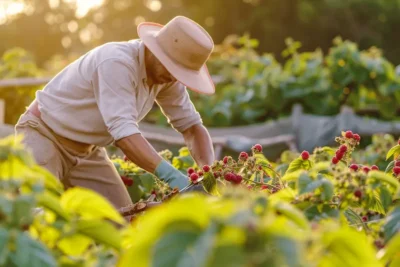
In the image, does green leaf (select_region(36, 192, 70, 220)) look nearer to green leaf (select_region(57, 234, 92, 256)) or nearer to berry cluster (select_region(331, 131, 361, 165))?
green leaf (select_region(57, 234, 92, 256))

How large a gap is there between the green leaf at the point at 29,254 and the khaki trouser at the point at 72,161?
2834 mm

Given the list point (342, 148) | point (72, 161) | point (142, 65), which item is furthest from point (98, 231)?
point (72, 161)

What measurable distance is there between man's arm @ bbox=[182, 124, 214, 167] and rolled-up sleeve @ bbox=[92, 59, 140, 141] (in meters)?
0.75

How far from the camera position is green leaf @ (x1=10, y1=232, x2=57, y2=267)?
1720 mm

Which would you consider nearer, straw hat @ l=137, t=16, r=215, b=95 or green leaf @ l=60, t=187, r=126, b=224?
green leaf @ l=60, t=187, r=126, b=224

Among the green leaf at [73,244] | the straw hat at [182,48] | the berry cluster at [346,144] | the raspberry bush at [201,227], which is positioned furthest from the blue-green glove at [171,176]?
the green leaf at [73,244]

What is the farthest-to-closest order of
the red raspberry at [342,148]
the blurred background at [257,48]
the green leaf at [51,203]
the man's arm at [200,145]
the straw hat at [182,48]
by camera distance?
the blurred background at [257,48] → the man's arm at [200,145] → the straw hat at [182,48] → the red raspberry at [342,148] → the green leaf at [51,203]

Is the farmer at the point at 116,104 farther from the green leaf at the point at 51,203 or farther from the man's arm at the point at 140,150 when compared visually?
the green leaf at the point at 51,203

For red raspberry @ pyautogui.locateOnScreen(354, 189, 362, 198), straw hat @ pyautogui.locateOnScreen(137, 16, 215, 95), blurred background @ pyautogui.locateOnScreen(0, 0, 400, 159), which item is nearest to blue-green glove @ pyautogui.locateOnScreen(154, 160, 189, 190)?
straw hat @ pyautogui.locateOnScreen(137, 16, 215, 95)

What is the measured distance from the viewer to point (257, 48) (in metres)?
28.1

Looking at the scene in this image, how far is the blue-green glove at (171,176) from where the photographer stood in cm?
403

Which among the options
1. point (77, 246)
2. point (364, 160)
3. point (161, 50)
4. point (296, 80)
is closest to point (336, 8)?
point (296, 80)

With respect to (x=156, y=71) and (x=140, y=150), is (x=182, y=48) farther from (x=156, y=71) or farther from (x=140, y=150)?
(x=140, y=150)

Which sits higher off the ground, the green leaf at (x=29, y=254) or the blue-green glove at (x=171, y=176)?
the green leaf at (x=29, y=254)
